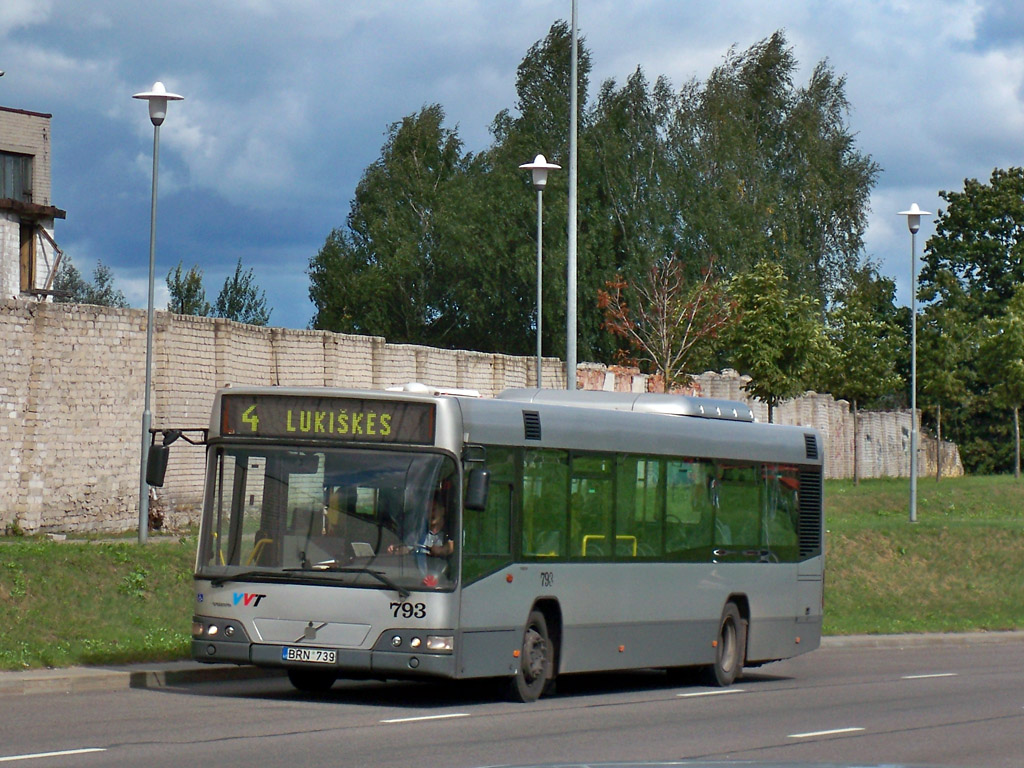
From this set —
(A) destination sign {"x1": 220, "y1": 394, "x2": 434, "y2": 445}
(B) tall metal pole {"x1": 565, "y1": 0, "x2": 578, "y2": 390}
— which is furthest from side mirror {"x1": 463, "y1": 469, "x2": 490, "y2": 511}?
(B) tall metal pole {"x1": 565, "y1": 0, "x2": 578, "y2": 390}

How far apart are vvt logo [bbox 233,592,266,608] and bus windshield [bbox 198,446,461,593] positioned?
146mm

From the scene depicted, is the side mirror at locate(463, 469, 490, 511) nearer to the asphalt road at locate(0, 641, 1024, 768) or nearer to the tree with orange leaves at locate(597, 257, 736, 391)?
the asphalt road at locate(0, 641, 1024, 768)

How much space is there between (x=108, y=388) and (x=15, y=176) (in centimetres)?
2913

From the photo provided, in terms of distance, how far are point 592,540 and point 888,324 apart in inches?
1878

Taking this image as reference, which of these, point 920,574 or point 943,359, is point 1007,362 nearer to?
point 943,359

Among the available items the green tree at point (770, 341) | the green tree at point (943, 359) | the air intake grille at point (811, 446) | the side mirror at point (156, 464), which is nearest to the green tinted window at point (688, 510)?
the air intake grille at point (811, 446)

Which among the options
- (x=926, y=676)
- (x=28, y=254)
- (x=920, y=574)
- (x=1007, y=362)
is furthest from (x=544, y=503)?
(x=1007, y=362)

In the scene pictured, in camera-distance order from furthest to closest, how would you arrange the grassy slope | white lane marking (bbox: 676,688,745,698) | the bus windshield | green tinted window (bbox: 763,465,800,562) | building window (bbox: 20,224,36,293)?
building window (bbox: 20,224,36,293) → the grassy slope → green tinted window (bbox: 763,465,800,562) → white lane marking (bbox: 676,688,745,698) → the bus windshield

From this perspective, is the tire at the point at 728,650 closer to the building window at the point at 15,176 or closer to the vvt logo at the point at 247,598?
the vvt logo at the point at 247,598

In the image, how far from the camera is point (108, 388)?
26.5m

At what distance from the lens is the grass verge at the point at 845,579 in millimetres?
17859

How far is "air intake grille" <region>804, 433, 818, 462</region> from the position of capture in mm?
20656

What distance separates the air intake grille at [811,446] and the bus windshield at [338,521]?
282 inches

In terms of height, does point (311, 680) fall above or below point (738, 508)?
below
